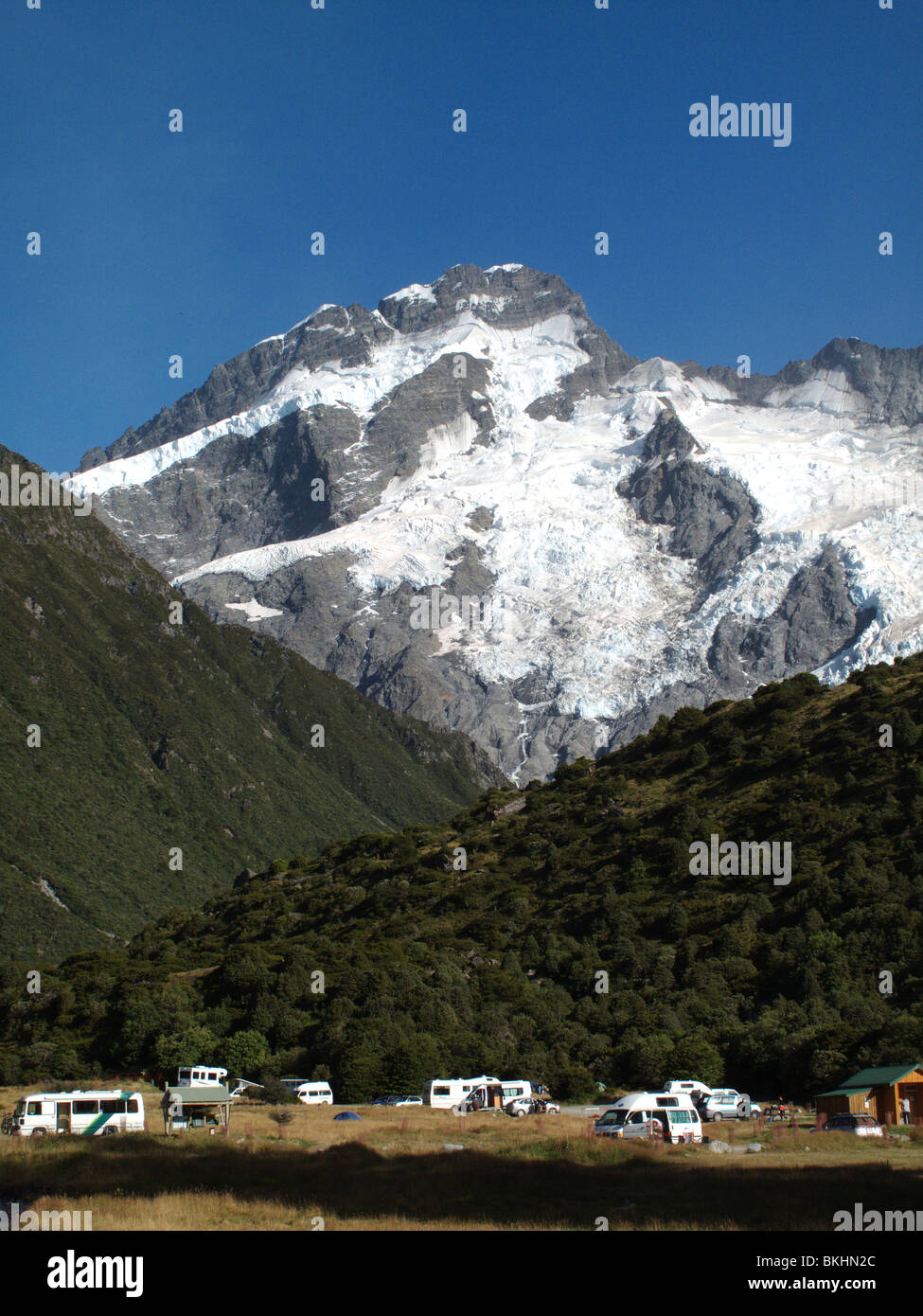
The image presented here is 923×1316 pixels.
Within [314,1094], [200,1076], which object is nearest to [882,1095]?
[314,1094]

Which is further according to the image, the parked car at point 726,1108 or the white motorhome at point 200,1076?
the white motorhome at point 200,1076

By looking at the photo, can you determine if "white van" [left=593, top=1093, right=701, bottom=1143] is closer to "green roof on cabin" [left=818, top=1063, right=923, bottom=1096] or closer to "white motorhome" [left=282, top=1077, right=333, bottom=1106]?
"green roof on cabin" [left=818, top=1063, right=923, bottom=1096]

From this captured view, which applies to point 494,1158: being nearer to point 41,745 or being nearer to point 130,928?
point 130,928

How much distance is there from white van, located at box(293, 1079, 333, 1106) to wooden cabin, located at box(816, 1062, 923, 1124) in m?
22.3

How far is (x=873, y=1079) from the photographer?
150ft

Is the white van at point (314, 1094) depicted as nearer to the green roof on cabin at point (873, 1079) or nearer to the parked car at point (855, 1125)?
the green roof on cabin at point (873, 1079)

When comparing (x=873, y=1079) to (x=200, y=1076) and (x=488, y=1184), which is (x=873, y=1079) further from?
(x=200, y=1076)

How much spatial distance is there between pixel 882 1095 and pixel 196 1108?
24.9 meters

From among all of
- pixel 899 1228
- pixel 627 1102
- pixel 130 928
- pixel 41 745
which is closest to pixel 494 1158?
pixel 627 1102

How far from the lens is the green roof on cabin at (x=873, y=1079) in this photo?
44.7m

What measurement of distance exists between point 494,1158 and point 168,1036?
1517 inches

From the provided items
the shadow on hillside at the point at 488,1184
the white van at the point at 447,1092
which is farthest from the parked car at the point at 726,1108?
the shadow on hillside at the point at 488,1184

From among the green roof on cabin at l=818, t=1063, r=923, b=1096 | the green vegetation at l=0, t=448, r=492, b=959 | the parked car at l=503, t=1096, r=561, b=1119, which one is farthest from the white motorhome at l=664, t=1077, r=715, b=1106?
the green vegetation at l=0, t=448, r=492, b=959

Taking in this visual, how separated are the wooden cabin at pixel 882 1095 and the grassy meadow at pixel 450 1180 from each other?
485 centimetres
